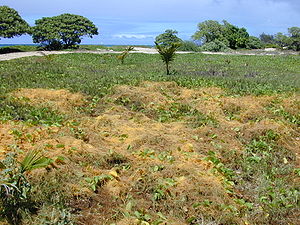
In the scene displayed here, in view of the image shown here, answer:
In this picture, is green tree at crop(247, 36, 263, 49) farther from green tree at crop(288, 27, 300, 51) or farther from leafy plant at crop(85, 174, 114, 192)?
leafy plant at crop(85, 174, 114, 192)

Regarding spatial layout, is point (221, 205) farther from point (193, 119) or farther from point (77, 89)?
point (77, 89)

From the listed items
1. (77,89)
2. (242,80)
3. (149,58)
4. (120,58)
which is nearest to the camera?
(77,89)

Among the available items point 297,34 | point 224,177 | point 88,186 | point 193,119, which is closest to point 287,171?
point 224,177

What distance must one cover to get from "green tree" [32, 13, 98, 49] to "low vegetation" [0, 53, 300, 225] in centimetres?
2091

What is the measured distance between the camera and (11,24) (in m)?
24.5

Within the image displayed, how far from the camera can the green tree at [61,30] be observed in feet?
94.6

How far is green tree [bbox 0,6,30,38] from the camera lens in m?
24.0

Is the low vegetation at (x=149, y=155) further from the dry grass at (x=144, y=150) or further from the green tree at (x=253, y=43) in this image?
the green tree at (x=253, y=43)

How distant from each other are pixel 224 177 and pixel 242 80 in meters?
7.89

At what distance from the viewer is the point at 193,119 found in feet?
23.3

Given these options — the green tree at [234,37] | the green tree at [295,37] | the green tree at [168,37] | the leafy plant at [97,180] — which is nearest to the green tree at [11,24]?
the green tree at [168,37]

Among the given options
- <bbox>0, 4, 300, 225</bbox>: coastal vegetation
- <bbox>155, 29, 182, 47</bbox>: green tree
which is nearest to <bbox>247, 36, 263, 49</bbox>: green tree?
<bbox>155, 29, 182, 47</bbox>: green tree

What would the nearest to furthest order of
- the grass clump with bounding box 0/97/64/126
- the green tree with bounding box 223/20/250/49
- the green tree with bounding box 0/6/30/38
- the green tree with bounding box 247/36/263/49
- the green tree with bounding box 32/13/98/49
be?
the grass clump with bounding box 0/97/64/126, the green tree with bounding box 0/6/30/38, the green tree with bounding box 32/13/98/49, the green tree with bounding box 223/20/250/49, the green tree with bounding box 247/36/263/49

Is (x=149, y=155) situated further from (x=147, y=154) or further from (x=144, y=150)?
(x=144, y=150)
